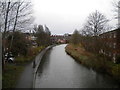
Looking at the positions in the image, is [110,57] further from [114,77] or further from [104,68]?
[114,77]

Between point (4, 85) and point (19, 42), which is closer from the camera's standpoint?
point (4, 85)

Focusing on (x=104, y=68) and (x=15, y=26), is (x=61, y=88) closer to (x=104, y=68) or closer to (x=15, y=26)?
(x=104, y=68)

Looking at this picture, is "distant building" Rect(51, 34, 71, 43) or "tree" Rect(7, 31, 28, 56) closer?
"tree" Rect(7, 31, 28, 56)

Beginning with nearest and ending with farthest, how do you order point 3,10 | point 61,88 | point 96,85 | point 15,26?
point 61,88
point 96,85
point 3,10
point 15,26

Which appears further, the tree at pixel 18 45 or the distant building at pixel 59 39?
the distant building at pixel 59 39

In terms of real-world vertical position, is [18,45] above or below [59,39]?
below

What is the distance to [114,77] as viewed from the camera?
19078 mm

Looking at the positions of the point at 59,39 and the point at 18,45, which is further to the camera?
the point at 59,39

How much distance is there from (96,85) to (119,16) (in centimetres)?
718

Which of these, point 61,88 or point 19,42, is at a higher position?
point 19,42

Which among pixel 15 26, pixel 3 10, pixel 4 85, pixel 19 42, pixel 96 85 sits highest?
pixel 3 10

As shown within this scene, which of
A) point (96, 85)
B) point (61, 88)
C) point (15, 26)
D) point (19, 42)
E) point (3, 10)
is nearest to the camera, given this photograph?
point (61, 88)

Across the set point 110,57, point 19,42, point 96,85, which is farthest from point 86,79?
point 19,42

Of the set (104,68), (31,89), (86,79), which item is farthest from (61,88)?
(104,68)
